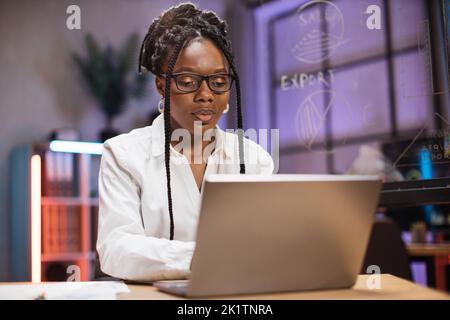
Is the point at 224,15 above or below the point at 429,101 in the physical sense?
above

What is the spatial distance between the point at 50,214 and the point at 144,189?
8.83 feet

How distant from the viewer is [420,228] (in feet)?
14.5

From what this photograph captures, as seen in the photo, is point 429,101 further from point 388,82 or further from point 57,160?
point 57,160

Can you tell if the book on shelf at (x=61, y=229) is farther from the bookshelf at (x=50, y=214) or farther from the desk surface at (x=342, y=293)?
the desk surface at (x=342, y=293)

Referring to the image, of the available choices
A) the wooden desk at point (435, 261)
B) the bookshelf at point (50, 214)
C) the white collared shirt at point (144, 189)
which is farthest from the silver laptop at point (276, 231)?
the bookshelf at point (50, 214)

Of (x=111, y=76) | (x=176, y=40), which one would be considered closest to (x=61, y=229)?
(x=111, y=76)

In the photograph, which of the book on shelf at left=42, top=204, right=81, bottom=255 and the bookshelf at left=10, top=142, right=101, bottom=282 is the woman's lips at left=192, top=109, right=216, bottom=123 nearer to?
the bookshelf at left=10, top=142, right=101, bottom=282

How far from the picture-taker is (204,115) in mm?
1651

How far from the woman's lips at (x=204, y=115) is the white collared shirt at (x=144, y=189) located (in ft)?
0.44

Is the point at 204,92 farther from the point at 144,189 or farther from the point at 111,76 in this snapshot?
the point at 111,76

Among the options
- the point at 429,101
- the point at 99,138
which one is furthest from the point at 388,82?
the point at 99,138

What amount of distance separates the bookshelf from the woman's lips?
2.54 meters

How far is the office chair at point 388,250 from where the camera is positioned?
7.93 ft

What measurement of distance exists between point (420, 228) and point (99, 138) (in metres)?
2.38
